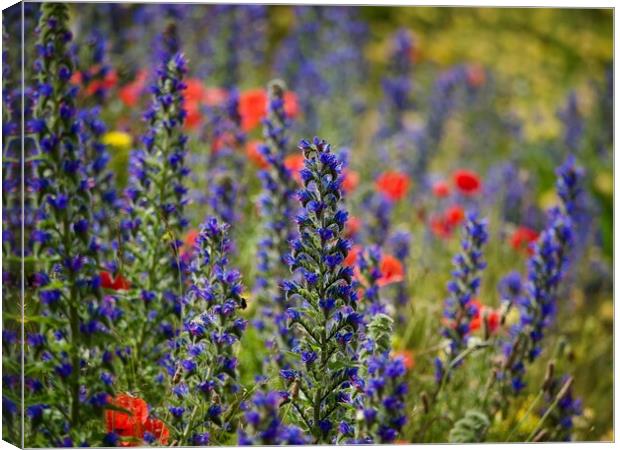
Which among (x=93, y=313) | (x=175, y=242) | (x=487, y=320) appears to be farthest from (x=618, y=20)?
(x=93, y=313)

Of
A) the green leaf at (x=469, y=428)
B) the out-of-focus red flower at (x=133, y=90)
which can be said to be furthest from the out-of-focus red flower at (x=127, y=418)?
the out-of-focus red flower at (x=133, y=90)

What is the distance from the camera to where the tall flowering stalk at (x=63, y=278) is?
3186 millimetres

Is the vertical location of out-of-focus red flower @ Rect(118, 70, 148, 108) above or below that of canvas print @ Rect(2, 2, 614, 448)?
above

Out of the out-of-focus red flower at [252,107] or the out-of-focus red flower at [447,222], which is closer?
the out-of-focus red flower at [252,107]

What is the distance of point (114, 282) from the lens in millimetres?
3607

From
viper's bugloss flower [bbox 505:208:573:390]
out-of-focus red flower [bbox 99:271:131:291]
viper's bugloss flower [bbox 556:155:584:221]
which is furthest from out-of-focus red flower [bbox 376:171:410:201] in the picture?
out-of-focus red flower [bbox 99:271:131:291]

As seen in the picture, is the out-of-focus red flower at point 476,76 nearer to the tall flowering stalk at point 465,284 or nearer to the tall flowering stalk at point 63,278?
the tall flowering stalk at point 465,284

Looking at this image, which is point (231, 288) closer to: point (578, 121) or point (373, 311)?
point (373, 311)

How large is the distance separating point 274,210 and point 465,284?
72cm

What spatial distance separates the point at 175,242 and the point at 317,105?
3.32m

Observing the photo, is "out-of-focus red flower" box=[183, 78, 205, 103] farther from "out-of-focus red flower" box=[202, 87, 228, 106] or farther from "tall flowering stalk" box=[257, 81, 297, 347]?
"tall flowering stalk" box=[257, 81, 297, 347]

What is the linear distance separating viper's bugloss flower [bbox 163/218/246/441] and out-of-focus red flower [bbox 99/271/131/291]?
19.0 inches

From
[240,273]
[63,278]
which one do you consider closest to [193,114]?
[240,273]

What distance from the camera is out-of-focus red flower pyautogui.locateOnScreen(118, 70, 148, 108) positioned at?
5410 millimetres
